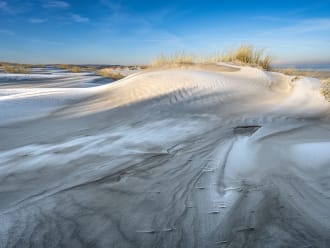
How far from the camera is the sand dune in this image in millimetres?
733

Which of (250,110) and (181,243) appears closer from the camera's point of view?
(181,243)

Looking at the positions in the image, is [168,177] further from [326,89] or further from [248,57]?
[248,57]

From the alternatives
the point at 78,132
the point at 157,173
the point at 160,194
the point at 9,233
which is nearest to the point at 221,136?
the point at 157,173

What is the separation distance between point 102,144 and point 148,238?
0.85 metres

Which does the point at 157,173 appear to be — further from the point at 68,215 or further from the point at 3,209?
the point at 3,209

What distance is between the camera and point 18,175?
1117mm

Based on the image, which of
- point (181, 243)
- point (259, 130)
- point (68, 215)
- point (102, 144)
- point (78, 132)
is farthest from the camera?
point (78, 132)

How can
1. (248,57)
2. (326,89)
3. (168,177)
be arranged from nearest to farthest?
(168,177)
(326,89)
(248,57)

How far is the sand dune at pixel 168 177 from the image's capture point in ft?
2.40

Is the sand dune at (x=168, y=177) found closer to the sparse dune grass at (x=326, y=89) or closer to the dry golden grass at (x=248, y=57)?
the sparse dune grass at (x=326, y=89)

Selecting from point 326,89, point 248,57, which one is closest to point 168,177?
point 326,89

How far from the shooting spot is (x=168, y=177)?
3.51 feet

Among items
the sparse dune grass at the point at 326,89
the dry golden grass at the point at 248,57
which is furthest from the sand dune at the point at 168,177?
the dry golden grass at the point at 248,57

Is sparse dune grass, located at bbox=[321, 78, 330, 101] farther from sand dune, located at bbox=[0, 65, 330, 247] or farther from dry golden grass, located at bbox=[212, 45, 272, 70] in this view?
dry golden grass, located at bbox=[212, 45, 272, 70]
